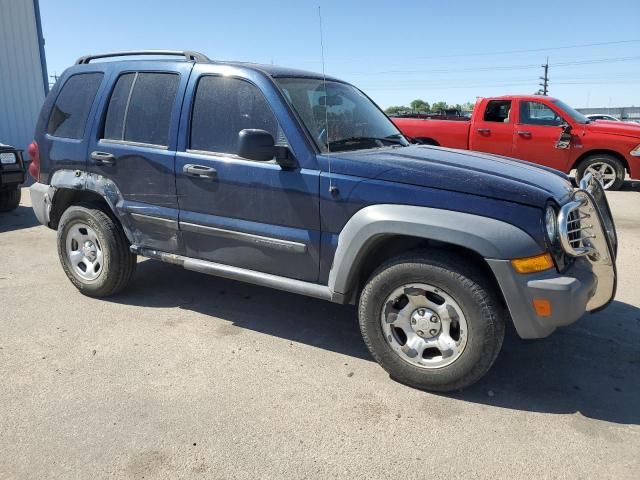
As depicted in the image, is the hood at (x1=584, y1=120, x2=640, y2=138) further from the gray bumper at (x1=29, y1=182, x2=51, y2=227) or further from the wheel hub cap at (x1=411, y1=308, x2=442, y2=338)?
the gray bumper at (x1=29, y1=182, x2=51, y2=227)

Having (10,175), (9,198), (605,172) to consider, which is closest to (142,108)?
(10,175)

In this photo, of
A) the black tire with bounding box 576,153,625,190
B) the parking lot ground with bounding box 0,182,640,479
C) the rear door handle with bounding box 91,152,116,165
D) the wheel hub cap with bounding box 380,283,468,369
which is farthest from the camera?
the black tire with bounding box 576,153,625,190

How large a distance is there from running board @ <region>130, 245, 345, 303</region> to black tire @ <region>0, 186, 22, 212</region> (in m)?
5.20

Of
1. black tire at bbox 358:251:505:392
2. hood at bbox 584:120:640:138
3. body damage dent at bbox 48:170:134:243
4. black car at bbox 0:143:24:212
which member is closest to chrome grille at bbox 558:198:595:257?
black tire at bbox 358:251:505:392

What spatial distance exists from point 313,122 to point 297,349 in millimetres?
1562

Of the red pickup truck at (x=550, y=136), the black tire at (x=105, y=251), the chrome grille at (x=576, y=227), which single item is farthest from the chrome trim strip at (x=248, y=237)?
the red pickup truck at (x=550, y=136)

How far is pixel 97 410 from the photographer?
9.41 ft

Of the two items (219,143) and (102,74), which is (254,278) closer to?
(219,143)

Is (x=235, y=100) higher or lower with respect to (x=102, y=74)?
lower

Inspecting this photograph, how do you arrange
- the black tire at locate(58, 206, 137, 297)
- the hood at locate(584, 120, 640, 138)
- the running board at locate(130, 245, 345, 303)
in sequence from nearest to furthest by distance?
1. the running board at locate(130, 245, 345, 303)
2. the black tire at locate(58, 206, 137, 297)
3. the hood at locate(584, 120, 640, 138)

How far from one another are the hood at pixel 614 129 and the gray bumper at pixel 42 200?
952 cm

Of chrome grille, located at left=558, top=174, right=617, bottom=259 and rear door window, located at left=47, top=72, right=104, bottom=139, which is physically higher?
rear door window, located at left=47, top=72, right=104, bottom=139

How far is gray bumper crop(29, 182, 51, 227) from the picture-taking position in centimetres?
462

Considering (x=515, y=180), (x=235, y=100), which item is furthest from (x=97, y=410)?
(x=515, y=180)
